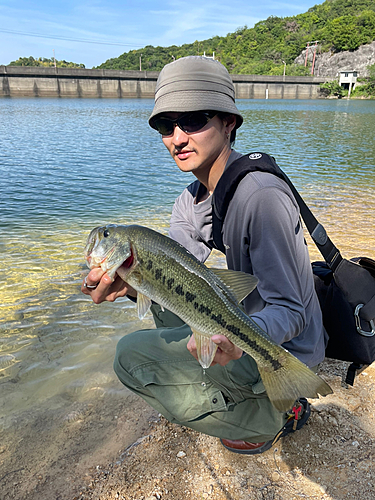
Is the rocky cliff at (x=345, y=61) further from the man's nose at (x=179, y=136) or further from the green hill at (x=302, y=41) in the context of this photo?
the man's nose at (x=179, y=136)

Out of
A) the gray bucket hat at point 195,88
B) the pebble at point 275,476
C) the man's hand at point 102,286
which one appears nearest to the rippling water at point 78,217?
the man's hand at point 102,286

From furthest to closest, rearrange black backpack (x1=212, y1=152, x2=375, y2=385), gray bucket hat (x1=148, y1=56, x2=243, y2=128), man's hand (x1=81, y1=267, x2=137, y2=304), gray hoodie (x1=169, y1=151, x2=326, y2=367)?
1. gray bucket hat (x1=148, y1=56, x2=243, y2=128)
2. black backpack (x1=212, y1=152, x2=375, y2=385)
3. man's hand (x1=81, y1=267, x2=137, y2=304)
4. gray hoodie (x1=169, y1=151, x2=326, y2=367)

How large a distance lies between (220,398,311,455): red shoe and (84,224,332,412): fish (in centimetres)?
92

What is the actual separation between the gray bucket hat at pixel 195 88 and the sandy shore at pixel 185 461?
2823 millimetres

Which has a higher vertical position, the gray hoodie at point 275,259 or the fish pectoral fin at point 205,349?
the gray hoodie at point 275,259

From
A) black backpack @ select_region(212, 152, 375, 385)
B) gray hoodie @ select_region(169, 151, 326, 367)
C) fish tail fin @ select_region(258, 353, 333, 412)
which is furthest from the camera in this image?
black backpack @ select_region(212, 152, 375, 385)

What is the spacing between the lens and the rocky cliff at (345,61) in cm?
13925

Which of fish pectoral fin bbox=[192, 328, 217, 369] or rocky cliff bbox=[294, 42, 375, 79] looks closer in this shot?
fish pectoral fin bbox=[192, 328, 217, 369]

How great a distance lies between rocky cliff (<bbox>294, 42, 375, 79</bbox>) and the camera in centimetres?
13925

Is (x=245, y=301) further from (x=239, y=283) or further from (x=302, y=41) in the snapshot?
(x=302, y=41)

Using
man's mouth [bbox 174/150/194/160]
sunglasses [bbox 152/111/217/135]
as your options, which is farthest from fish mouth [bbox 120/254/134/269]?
sunglasses [bbox 152/111/217/135]

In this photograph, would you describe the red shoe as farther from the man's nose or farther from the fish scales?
the man's nose

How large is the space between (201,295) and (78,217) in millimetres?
10216

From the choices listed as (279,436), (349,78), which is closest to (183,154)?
(279,436)
